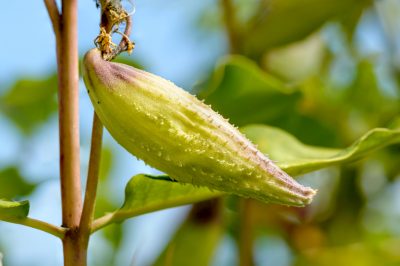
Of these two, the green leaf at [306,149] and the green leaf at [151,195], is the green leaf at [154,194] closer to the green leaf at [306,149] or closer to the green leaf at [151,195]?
the green leaf at [151,195]

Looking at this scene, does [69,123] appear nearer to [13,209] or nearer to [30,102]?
[13,209]

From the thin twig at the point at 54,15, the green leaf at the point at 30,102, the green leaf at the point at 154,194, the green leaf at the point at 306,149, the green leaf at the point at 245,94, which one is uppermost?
the green leaf at the point at 30,102

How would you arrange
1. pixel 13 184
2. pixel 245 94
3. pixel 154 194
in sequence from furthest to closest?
pixel 13 184
pixel 245 94
pixel 154 194

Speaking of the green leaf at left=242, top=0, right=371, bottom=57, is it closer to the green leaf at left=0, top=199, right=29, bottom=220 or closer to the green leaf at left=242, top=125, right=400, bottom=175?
the green leaf at left=242, top=125, right=400, bottom=175

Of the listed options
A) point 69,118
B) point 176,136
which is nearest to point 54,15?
point 69,118

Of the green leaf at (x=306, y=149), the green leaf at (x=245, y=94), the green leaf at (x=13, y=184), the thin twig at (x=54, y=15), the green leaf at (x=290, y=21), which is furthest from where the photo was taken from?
the green leaf at (x=290, y=21)

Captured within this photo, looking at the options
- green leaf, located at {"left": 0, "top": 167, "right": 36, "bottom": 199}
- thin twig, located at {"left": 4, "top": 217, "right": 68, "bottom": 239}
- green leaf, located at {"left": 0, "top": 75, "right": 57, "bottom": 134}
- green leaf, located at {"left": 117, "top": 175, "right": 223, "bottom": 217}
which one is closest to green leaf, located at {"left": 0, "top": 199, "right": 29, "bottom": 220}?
thin twig, located at {"left": 4, "top": 217, "right": 68, "bottom": 239}

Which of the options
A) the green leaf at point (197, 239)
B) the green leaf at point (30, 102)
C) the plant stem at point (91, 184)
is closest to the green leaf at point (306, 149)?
the plant stem at point (91, 184)
